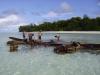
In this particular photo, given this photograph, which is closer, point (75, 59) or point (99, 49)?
point (75, 59)

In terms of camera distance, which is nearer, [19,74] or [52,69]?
[19,74]

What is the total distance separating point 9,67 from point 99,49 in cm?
1144

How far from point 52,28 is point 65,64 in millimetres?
94925

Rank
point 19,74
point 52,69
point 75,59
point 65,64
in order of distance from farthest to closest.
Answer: point 75,59 → point 65,64 → point 52,69 → point 19,74

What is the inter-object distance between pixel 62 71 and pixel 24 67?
3.01 metres

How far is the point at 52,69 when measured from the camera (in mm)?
17141

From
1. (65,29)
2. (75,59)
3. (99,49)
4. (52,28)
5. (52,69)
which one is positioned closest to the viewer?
(52,69)

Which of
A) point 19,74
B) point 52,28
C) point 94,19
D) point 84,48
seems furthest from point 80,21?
point 19,74

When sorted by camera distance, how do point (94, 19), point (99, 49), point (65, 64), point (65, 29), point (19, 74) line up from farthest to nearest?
1. point (65, 29)
2. point (94, 19)
3. point (99, 49)
4. point (65, 64)
5. point (19, 74)

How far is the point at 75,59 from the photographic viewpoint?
21406mm

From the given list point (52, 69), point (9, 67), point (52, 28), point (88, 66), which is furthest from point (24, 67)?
point (52, 28)

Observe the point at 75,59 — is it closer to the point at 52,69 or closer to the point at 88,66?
the point at 88,66

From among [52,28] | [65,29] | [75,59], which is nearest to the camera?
[75,59]

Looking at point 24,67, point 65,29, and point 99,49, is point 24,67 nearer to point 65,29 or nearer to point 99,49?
point 99,49
